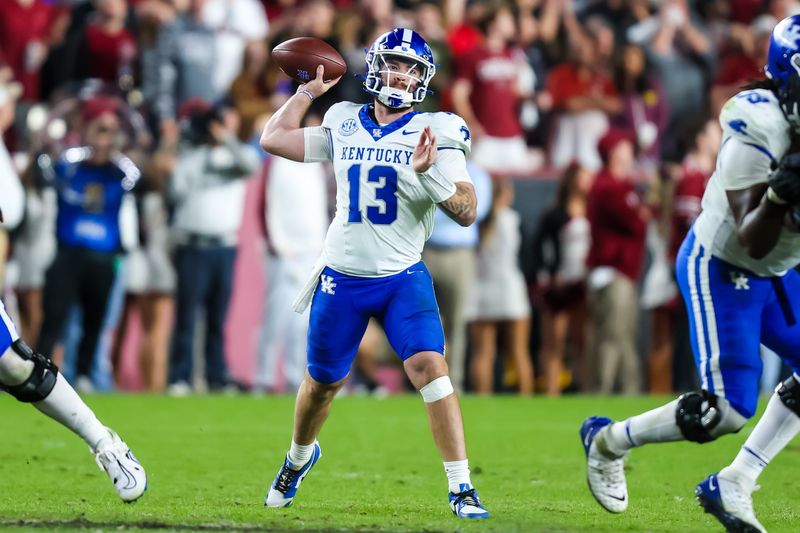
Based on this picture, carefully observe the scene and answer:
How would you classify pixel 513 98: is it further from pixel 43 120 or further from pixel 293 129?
pixel 293 129

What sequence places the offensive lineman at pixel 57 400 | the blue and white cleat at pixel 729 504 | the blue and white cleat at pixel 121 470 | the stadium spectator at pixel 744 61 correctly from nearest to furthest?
the blue and white cleat at pixel 729 504, the offensive lineman at pixel 57 400, the blue and white cleat at pixel 121 470, the stadium spectator at pixel 744 61

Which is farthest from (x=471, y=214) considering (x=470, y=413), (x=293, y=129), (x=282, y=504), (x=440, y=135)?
(x=470, y=413)

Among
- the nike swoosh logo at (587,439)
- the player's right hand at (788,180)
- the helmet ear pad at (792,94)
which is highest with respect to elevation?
the helmet ear pad at (792,94)

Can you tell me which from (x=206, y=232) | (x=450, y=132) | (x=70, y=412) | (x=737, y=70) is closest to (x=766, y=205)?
(x=450, y=132)

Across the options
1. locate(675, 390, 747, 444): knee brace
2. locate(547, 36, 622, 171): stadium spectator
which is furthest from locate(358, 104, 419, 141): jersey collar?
locate(547, 36, 622, 171): stadium spectator

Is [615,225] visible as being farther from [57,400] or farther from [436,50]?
[57,400]

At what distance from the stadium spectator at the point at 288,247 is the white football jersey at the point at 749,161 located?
23.3ft

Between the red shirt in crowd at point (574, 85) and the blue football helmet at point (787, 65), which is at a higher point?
the blue football helmet at point (787, 65)

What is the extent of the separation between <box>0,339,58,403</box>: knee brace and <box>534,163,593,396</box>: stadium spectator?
775 cm

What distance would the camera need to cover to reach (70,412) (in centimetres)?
586

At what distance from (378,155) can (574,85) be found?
913 centimetres

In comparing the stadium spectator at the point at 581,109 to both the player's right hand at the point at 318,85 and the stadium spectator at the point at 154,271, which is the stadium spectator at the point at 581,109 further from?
the player's right hand at the point at 318,85

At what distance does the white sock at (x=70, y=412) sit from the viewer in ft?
19.1

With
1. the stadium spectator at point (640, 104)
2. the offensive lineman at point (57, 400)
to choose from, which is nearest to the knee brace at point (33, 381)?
the offensive lineman at point (57, 400)
